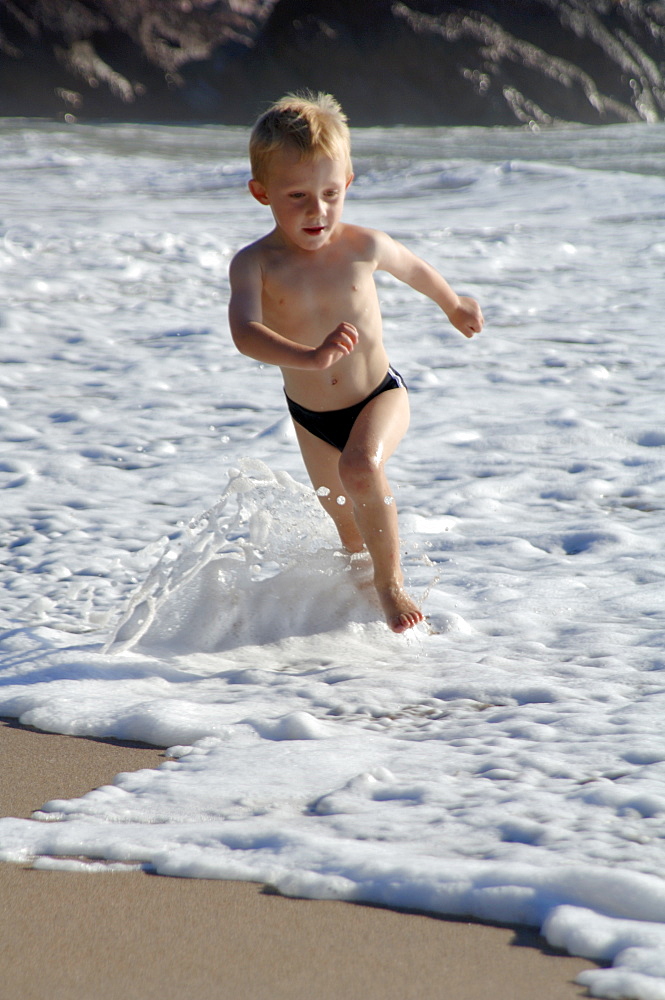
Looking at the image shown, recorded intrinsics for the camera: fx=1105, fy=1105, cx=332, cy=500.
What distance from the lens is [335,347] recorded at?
249 cm

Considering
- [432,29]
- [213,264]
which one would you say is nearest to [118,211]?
[213,264]

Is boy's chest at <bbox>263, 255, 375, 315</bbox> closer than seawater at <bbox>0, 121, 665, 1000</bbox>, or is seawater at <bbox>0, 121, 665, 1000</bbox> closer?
seawater at <bbox>0, 121, 665, 1000</bbox>

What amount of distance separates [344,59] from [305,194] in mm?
30401

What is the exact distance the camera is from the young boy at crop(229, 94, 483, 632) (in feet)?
8.87

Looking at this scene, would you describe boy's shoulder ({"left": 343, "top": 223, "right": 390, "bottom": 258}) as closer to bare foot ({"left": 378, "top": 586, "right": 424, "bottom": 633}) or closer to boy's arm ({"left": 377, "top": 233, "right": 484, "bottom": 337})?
boy's arm ({"left": 377, "top": 233, "right": 484, "bottom": 337})

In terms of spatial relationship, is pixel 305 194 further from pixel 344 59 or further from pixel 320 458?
pixel 344 59

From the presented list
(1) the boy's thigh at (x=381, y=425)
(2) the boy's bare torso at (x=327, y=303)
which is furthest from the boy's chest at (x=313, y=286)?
(1) the boy's thigh at (x=381, y=425)

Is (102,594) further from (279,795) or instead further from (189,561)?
(279,795)

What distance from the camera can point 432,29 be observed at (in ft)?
99.8

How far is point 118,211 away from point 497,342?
611 centimetres

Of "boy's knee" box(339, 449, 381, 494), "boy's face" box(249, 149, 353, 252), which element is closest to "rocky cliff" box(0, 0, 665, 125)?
"boy's face" box(249, 149, 353, 252)

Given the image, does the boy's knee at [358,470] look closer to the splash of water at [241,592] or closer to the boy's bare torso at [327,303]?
the boy's bare torso at [327,303]

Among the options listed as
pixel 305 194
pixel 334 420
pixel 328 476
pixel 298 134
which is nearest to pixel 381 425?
pixel 334 420

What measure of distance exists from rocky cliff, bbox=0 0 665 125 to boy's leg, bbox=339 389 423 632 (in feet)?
92.3
